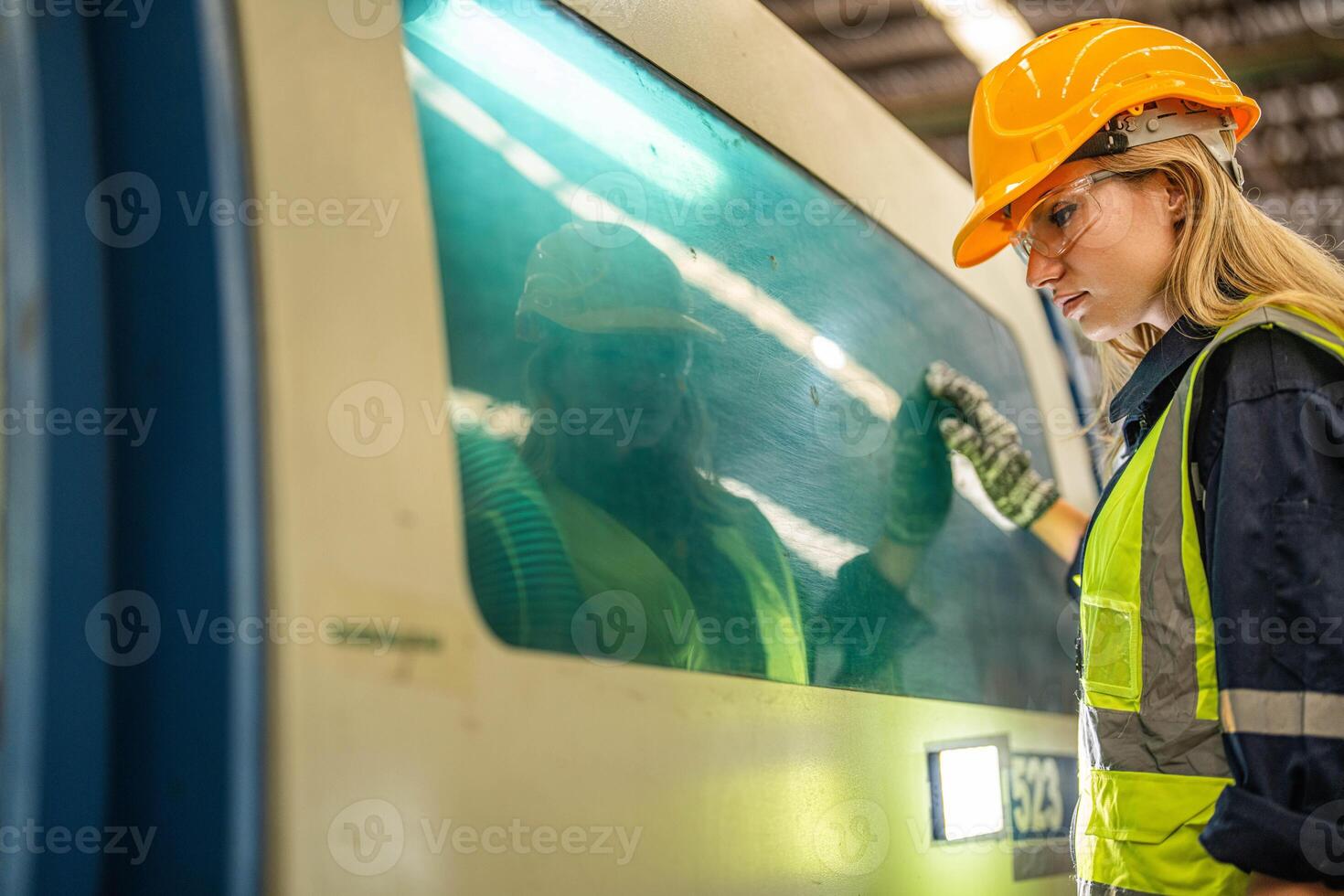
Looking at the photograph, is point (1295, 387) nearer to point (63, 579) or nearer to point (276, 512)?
point (276, 512)

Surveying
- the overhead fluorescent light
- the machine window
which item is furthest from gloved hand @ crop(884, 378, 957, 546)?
the overhead fluorescent light

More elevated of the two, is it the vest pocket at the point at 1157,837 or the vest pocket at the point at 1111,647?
the vest pocket at the point at 1111,647

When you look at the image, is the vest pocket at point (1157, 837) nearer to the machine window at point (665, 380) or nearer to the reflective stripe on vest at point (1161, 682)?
the reflective stripe on vest at point (1161, 682)

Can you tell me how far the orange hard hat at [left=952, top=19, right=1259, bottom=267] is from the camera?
1337 mm

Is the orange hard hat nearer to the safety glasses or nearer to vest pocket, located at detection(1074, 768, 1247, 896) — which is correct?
the safety glasses

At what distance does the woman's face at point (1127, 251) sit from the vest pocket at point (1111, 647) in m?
0.33

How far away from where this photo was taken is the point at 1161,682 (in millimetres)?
1101

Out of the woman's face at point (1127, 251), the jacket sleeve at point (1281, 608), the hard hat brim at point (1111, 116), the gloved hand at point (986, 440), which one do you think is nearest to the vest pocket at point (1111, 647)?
the jacket sleeve at point (1281, 608)

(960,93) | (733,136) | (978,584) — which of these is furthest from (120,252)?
(960,93)

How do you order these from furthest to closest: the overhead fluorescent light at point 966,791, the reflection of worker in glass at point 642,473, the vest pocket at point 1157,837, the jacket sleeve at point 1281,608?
the overhead fluorescent light at point 966,791
the reflection of worker in glass at point 642,473
the vest pocket at point 1157,837
the jacket sleeve at point 1281,608

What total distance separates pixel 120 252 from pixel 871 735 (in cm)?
104

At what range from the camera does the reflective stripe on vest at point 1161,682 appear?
1.05 metres

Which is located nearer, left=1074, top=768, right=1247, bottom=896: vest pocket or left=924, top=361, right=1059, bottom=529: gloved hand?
left=1074, top=768, right=1247, bottom=896: vest pocket

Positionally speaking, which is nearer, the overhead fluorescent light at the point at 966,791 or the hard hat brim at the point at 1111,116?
the hard hat brim at the point at 1111,116
